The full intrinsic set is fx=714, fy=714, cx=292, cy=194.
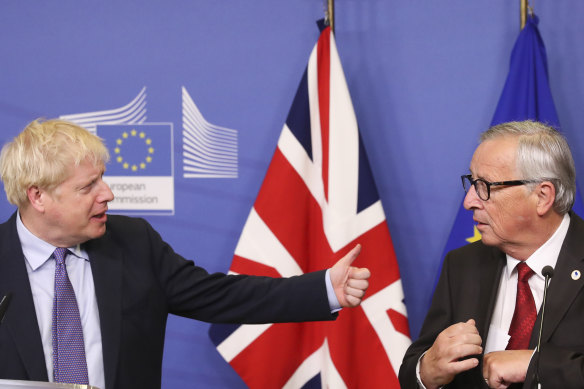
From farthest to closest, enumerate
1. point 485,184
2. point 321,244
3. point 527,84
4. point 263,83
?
point 263,83, point 321,244, point 527,84, point 485,184

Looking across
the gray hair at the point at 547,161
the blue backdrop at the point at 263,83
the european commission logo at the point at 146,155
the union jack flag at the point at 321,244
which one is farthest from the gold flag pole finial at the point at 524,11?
the european commission logo at the point at 146,155

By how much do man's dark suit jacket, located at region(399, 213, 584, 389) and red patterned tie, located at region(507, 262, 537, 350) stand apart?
0.19 feet

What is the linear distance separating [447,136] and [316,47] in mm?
700

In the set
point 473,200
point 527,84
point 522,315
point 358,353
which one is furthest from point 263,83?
point 522,315

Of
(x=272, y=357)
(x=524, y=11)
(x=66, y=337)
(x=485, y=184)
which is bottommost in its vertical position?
(x=272, y=357)

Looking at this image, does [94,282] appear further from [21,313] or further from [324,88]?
[324,88]

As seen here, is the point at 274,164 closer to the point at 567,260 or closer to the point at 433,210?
the point at 433,210

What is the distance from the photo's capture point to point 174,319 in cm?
343


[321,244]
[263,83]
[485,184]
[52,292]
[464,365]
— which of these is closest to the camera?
[464,365]

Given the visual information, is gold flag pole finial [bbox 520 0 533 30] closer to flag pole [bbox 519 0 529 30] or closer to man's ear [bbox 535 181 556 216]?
flag pole [bbox 519 0 529 30]

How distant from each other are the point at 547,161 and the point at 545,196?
10 centimetres

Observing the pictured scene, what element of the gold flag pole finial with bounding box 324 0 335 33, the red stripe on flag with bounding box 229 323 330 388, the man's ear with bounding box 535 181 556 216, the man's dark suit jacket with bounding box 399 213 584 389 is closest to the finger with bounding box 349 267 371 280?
the man's dark suit jacket with bounding box 399 213 584 389

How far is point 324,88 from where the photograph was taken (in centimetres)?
306

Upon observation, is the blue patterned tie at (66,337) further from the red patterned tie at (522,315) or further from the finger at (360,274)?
the red patterned tie at (522,315)
